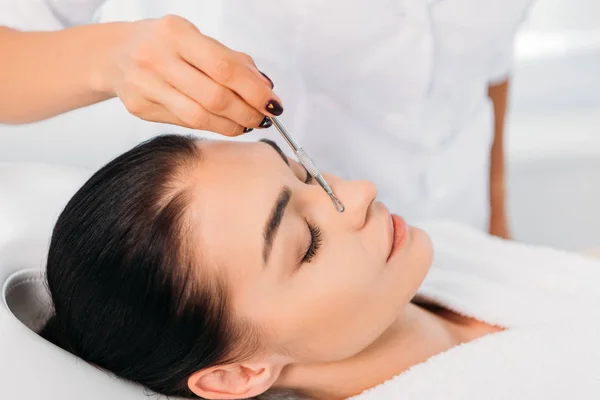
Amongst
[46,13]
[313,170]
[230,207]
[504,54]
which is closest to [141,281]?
A: [230,207]

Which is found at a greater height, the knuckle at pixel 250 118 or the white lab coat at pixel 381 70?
the knuckle at pixel 250 118

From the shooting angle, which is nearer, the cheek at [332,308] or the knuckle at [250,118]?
the knuckle at [250,118]

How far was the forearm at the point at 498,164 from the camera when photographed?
1401 millimetres

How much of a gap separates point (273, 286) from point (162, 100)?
10.0 inches

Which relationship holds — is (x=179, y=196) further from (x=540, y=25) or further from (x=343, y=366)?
(x=540, y=25)

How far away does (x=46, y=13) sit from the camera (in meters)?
1.02

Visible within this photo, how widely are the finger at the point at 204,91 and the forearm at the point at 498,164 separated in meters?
0.88

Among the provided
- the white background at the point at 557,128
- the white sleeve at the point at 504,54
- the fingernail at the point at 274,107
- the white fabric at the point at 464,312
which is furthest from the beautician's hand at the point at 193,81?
the white background at the point at 557,128

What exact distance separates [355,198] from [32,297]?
0.46m

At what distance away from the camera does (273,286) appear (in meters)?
0.78

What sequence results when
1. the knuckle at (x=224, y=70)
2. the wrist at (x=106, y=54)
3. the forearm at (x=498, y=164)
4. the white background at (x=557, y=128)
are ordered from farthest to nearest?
1. the white background at (x=557, y=128)
2. the forearm at (x=498, y=164)
3. the wrist at (x=106, y=54)
4. the knuckle at (x=224, y=70)

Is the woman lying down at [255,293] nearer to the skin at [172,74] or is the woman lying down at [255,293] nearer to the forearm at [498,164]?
the skin at [172,74]

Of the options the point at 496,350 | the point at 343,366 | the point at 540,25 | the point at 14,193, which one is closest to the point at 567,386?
the point at 496,350

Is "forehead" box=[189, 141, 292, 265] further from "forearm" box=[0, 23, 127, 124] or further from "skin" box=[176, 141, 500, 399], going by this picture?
"forearm" box=[0, 23, 127, 124]
